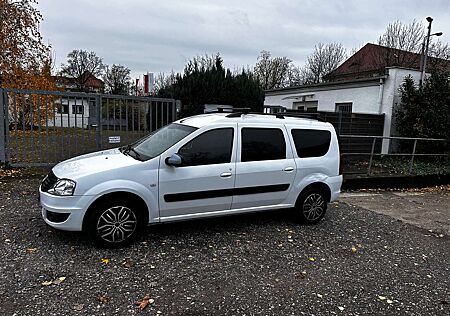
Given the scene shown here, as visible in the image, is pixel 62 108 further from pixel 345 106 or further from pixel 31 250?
pixel 345 106

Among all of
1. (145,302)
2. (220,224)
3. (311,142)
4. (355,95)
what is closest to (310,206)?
(311,142)

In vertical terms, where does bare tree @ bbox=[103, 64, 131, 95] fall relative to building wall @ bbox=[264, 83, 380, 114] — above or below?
above

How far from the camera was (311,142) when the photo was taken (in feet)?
18.2

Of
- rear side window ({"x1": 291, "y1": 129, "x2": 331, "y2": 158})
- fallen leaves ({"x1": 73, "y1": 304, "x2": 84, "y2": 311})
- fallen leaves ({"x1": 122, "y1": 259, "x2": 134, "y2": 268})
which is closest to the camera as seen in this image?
fallen leaves ({"x1": 73, "y1": 304, "x2": 84, "y2": 311})

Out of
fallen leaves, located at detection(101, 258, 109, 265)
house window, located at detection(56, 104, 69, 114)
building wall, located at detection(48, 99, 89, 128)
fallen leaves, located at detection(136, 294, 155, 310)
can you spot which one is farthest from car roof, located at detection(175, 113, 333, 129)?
house window, located at detection(56, 104, 69, 114)

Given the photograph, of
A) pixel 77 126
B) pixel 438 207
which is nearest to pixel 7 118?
pixel 77 126

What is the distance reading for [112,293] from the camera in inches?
131

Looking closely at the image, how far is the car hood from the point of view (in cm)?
415

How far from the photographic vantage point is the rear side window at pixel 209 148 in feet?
15.0

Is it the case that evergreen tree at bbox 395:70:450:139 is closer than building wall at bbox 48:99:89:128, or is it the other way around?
building wall at bbox 48:99:89:128

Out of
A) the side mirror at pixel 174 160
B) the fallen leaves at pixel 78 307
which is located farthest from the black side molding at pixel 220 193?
the fallen leaves at pixel 78 307

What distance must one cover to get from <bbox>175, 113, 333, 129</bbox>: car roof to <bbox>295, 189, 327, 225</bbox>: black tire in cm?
112

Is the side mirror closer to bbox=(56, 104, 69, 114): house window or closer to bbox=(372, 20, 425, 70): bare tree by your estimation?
bbox=(56, 104, 69, 114): house window

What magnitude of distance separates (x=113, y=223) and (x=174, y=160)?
107cm
